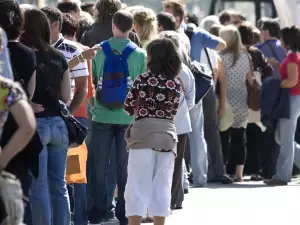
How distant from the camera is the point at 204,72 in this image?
11.1 m

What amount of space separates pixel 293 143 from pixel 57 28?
5.83 meters

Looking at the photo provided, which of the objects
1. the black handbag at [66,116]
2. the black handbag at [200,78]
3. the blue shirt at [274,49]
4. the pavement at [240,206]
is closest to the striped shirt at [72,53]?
the black handbag at [66,116]

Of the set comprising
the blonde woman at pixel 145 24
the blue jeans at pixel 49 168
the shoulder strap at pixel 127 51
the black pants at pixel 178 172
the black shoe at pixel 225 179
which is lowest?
the black shoe at pixel 225 179

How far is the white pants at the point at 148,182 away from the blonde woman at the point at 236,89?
5181 millimetres

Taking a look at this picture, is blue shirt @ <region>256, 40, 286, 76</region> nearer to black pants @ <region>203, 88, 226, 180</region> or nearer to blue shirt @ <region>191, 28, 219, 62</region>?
black pants @ <region>203, 88, 226, 180</region>

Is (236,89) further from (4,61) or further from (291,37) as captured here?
(4,61)

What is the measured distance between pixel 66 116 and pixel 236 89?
240 inches

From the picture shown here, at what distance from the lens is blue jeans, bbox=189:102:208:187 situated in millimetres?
12922

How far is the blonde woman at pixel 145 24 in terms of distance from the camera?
10.6 meters

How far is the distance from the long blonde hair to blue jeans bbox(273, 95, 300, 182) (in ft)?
2.76

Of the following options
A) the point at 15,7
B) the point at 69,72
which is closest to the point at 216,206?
the point at 69,72

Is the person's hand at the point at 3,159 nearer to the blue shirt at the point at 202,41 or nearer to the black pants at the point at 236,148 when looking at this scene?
the blue shirt at the point at 202,41

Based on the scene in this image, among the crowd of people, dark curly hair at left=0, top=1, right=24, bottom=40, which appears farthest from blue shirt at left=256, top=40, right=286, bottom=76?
dark curly hair at left=0, top=1, right=24, bottom=40

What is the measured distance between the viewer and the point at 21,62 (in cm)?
710
